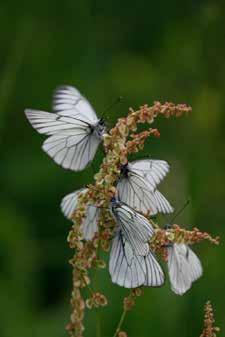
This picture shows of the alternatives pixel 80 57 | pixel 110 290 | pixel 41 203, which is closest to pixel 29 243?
pixel 41 203

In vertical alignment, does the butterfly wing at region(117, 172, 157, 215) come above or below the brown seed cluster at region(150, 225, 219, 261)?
above

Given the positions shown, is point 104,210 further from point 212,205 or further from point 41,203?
point 41,203

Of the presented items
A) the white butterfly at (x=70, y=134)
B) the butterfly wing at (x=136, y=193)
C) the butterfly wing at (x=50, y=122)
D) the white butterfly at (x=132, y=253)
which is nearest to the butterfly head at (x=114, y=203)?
the white butterfly at (x=132, y=253)

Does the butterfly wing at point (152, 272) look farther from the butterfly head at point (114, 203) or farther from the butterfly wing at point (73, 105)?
the butterfly wing at point (73, 105)

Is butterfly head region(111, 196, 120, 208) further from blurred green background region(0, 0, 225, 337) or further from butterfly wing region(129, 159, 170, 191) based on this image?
blurred green background region(0, 0, 225, 337)

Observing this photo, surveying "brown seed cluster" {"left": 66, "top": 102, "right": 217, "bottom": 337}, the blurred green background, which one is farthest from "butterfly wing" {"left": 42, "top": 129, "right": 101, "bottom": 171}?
the blurred green background

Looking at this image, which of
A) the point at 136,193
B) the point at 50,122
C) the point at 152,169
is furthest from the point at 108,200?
the point at 50,122

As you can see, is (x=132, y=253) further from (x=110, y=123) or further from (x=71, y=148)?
(x=110, y=123)
